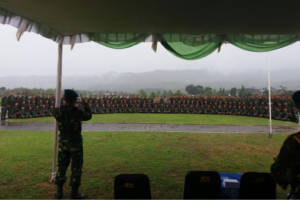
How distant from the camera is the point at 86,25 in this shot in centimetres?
309

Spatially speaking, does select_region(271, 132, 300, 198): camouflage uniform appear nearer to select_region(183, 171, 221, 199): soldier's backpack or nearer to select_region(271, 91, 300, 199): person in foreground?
select_region(271, 91, 300, 199): person in foreground

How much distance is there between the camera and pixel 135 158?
15.8 feet

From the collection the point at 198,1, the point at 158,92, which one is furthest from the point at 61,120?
the point at 158,92

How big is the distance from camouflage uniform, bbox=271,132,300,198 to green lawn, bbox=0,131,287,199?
1.90 m

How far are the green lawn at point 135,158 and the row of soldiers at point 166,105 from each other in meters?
4.56

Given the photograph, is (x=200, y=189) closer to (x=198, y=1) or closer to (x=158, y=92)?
(x=198, y=1)

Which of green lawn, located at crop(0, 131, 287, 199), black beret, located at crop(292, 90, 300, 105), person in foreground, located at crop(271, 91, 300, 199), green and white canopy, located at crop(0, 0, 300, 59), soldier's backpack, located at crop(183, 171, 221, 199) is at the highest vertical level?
green and white canopy, located at crop(0, 0, 300, 59)

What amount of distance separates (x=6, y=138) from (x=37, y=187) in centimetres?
462

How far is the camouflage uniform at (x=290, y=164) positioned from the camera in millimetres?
1423

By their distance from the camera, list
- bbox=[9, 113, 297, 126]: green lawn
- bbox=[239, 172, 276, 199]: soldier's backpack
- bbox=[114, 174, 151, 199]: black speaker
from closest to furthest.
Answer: bbox=[114, 174, 151, 199]: black speaker, bbox=[239, 172, 276, 199]: soldier's backpack, bbox=[9, 113, 297, 126]: green lawn

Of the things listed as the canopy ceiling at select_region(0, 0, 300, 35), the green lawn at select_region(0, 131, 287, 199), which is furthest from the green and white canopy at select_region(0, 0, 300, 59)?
the green lawn at select_region(0, 131, 287, 199)

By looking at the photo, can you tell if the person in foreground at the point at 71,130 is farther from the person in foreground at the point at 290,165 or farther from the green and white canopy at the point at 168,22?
the person in foreground at the point at 290,165

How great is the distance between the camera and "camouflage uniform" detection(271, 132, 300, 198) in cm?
142

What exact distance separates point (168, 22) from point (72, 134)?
2.09 meters
